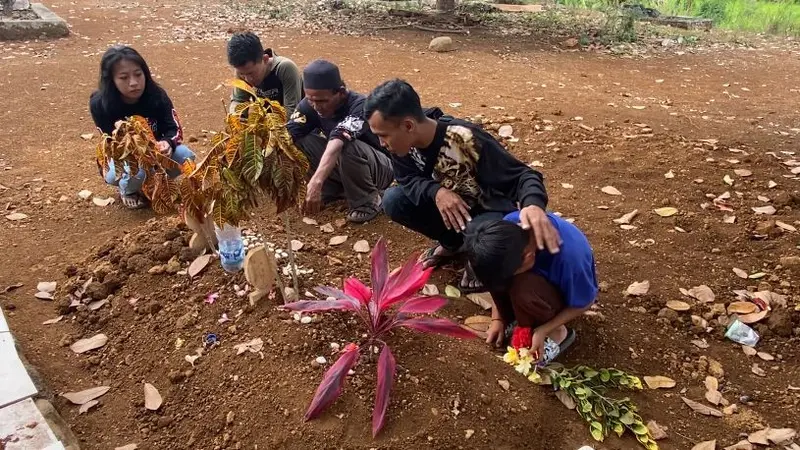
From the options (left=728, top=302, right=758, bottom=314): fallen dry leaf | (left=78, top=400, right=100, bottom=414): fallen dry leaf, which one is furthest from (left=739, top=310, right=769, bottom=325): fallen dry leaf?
(left=78, top=400, right=100, bottom=414): fallen dry leaf

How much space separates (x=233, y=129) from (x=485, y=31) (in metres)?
7.19

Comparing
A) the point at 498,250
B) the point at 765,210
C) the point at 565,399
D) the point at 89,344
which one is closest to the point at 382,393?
the point at 498,250

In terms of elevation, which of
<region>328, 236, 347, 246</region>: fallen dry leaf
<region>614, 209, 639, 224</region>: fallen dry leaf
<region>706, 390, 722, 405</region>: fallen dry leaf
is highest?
<region>328, 236, 347, 246</region>: fallen dry leaf

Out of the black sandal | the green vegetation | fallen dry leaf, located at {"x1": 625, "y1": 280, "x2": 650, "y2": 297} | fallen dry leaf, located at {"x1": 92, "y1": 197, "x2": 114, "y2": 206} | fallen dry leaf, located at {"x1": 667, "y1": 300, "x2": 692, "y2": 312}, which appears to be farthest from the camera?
the green vegetation

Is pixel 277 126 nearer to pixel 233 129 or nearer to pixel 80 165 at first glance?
pixel 233 129

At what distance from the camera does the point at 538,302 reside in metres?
2.22

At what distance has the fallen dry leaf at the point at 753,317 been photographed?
2.64 meters

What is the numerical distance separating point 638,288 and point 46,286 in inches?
120

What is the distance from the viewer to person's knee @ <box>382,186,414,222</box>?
9.54ft

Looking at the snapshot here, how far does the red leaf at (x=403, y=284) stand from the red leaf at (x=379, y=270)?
26mm

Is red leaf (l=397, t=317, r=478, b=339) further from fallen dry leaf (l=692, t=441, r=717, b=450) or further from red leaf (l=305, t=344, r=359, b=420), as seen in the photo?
fallen dry leaf (l=692, t=441, r=717, b=450)

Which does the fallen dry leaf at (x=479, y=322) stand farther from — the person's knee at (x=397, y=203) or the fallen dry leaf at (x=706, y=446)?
the fallen dry leaf at (x=706, y=446)

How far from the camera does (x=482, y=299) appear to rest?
283 cm

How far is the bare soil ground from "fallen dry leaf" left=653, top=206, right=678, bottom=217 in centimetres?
6
